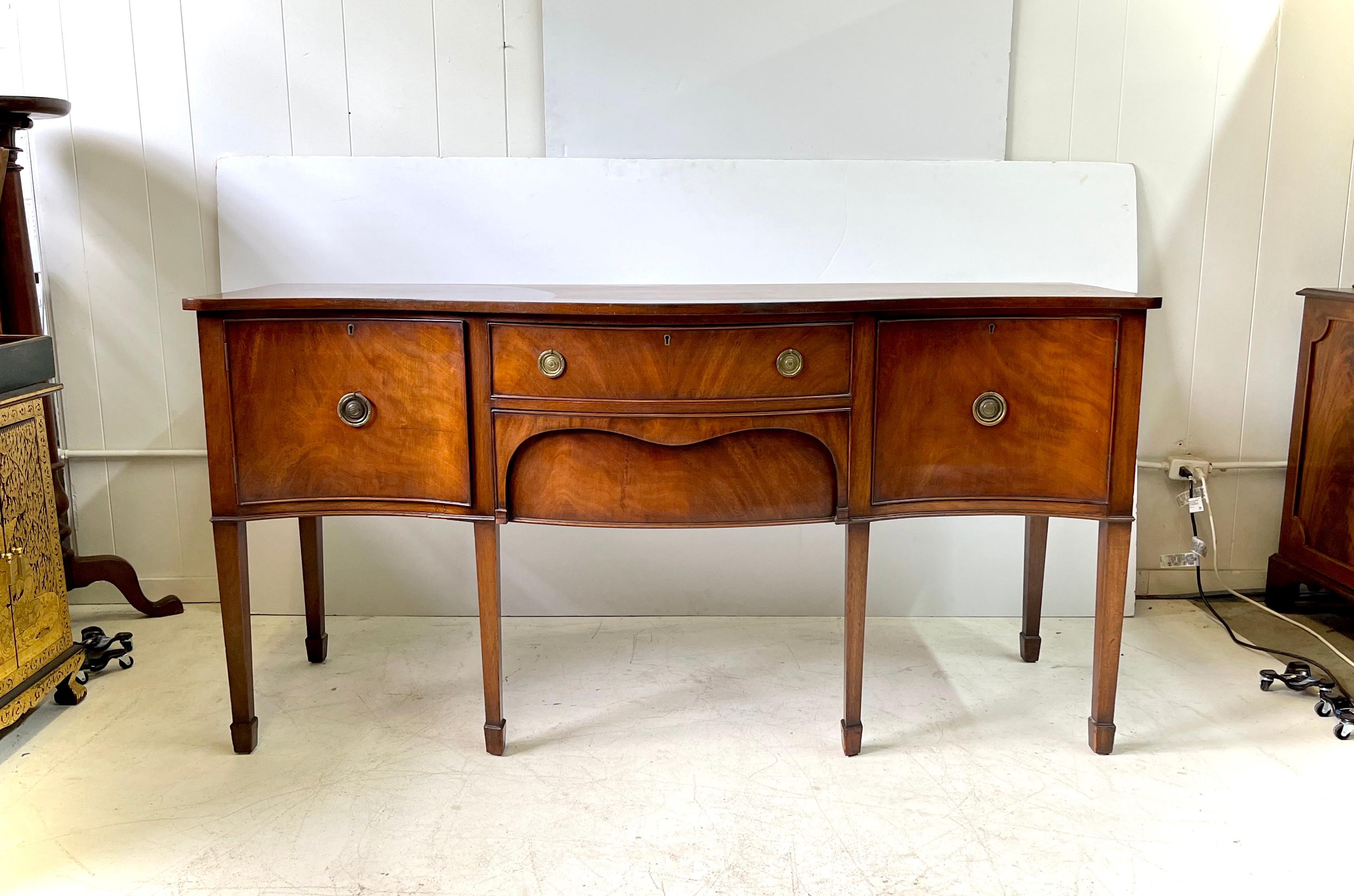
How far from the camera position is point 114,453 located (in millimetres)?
2723

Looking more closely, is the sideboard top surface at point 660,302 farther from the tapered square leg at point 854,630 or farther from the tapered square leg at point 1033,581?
the tapered square leg at point 1033,581

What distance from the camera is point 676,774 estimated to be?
1.90m

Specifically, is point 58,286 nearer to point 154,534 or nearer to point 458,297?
point 154,534

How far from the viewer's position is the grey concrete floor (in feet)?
5.28

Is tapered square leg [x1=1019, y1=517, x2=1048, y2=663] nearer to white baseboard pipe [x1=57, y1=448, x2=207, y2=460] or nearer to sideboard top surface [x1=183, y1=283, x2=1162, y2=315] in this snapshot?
sideboard top surface [x1=183, y1=283, x2=1162, y2=315]

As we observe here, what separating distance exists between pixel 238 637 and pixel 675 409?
0.97 meters

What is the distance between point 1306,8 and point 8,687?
3.30m

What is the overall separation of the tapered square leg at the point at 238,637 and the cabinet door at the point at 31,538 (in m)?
0.38

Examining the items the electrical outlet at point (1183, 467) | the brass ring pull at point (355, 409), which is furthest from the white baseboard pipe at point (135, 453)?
the electrical outlet at point (1183, 467)

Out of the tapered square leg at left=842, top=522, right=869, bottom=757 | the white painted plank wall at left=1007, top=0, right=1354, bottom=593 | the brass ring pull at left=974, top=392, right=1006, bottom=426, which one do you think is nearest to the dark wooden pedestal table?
the tapered square leg at left=842, top=522, right=869, bottom=757

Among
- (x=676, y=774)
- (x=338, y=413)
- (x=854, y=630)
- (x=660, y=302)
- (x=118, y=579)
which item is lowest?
(x=676, y=774)

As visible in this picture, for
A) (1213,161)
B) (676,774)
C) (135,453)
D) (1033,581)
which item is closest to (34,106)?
(135,453)

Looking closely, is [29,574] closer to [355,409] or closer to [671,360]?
[355,409]

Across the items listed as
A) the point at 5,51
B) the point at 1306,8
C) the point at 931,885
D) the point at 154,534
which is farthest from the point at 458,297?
the point at 1306,8
